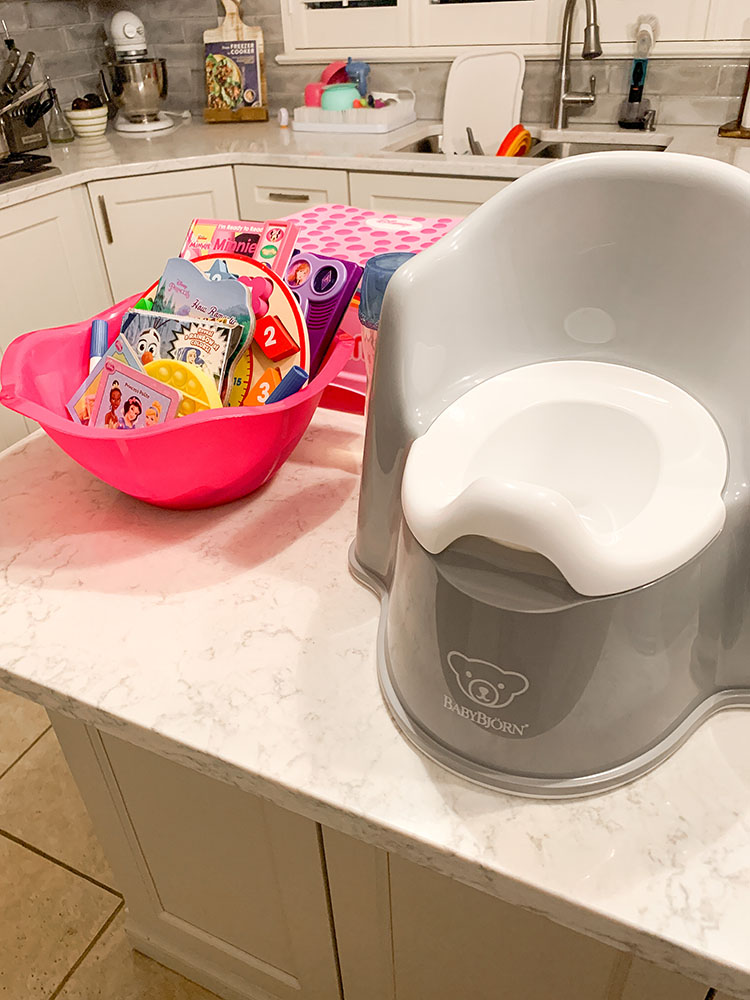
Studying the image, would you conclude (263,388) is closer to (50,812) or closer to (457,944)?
(457,944)

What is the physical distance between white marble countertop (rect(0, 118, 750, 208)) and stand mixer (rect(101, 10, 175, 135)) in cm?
6

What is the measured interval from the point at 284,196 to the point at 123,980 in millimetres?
2170

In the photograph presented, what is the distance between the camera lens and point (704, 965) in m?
0.44

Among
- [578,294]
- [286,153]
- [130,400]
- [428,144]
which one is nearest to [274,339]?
[130,400]

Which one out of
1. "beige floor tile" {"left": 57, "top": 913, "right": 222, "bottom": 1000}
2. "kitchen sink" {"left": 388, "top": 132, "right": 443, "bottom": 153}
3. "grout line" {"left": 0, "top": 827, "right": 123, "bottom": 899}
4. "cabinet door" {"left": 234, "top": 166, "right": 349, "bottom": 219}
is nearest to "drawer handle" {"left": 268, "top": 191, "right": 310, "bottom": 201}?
"cabinet door" {"left": 234, "top": 166, "right": 349, "bottom": 219}

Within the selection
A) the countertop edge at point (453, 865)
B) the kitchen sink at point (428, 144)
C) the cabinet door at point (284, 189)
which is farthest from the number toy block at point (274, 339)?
the kitchen sink at point (428, 144)

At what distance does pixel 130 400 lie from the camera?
28.2 inches

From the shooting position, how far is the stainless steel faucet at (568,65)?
2.36 meters

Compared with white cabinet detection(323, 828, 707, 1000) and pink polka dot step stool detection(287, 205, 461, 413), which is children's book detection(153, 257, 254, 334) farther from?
white cabinet detection(323, 828, 707, 1000)

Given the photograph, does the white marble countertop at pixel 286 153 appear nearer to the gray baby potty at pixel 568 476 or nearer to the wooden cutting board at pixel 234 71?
the wooden cutting board at pixel 234 71

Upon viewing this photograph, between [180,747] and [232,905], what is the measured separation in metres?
0.53

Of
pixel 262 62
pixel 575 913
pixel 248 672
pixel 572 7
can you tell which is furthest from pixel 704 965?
pixel 262 62

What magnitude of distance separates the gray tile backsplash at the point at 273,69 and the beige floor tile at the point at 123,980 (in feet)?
8.92

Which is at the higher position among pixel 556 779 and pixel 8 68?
pixel 8 68
